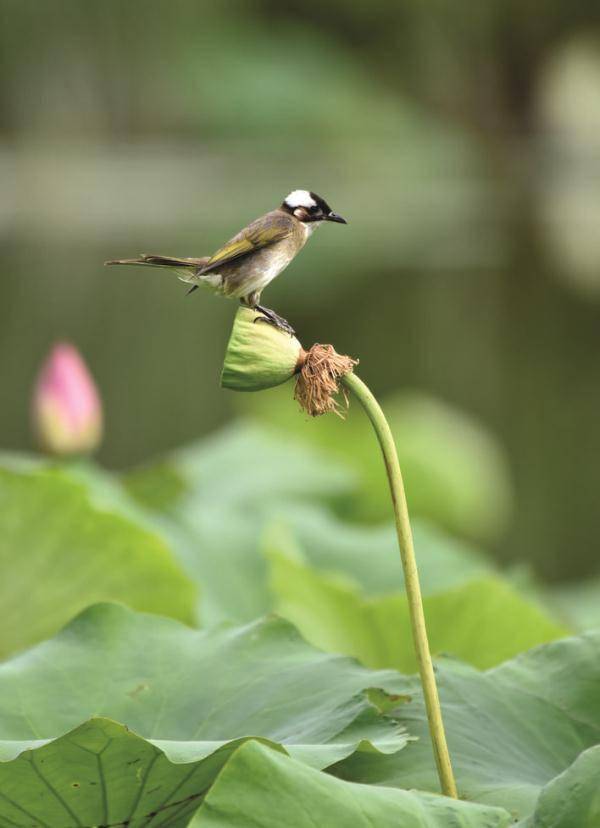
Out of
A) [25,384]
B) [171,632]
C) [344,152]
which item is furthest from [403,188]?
[171,632]

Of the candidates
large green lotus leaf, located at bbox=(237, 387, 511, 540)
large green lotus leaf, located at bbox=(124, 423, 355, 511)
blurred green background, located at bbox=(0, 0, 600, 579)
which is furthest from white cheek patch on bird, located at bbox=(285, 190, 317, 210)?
blurred green background, located at bbox=(0, 0, 600, 579)

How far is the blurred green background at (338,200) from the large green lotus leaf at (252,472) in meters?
2.14

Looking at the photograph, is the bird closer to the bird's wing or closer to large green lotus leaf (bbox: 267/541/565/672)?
the bird's wing

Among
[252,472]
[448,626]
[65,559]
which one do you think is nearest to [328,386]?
[448,626]

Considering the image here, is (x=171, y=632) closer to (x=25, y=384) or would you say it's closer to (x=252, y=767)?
(x=252, y=767)

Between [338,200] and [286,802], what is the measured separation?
32393 mm

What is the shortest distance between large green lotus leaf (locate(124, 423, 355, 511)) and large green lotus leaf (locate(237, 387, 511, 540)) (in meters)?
0.20

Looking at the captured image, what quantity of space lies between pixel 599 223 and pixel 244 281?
23.3 metres

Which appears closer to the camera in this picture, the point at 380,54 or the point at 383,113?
the point at 383,113

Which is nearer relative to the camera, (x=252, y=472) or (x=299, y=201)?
(x=299, y=201)

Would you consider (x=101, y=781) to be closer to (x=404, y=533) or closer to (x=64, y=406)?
(x=404, y=533)

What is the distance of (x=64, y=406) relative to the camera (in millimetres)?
3385

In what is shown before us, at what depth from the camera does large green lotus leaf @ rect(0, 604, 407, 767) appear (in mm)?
1419

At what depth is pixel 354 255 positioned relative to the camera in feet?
68.4
